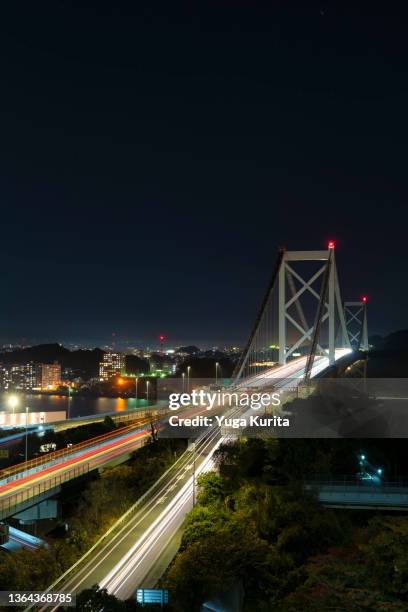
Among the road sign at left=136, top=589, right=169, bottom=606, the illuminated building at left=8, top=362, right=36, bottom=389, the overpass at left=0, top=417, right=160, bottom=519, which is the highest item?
the illuminated building at left=8, top=362, right=36, bottom=389

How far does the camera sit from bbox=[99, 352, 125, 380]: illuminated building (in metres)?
84.1

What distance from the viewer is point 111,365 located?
3410 inches

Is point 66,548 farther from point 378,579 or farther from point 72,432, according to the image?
point 72,432

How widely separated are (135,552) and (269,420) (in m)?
8.84

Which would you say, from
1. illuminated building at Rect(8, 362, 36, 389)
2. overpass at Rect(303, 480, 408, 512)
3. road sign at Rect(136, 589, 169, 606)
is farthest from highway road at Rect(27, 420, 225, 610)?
illuminated building at Rect(8, 362, 36, 389)

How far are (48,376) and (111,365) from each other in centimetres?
1014

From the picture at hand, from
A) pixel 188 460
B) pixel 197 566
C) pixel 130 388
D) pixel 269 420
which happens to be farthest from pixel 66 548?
pixel 130 388

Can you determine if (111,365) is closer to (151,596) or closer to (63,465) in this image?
(63,465)

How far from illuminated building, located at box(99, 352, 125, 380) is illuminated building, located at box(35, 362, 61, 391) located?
6.09 m

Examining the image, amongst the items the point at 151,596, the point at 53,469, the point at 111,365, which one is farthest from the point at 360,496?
the point at 111,365

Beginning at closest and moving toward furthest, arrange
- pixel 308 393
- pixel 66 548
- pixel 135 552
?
pixel 135 552, pixel 66 548, pixel 308 393

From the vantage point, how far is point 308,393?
20438 mm

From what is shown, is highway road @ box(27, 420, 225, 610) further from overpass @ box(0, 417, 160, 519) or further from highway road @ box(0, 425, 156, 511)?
highway road @ box(0, 425, 156, 511)

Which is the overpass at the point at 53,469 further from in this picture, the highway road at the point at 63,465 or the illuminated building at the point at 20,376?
the illuminated building at the point at 20,376
